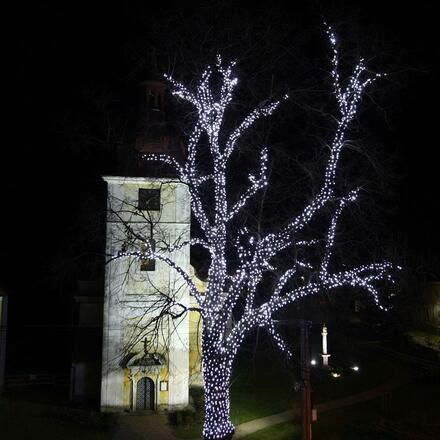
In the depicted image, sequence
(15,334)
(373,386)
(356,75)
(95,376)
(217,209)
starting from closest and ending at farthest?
(356,75)
(217,209)
(95,376)
(373,386)
(15,334)

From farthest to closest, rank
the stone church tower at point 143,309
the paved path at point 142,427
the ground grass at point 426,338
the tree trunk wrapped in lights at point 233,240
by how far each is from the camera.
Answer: the ground grass at point 426,338 < the stone church tower at point 143,309 < the paved path at point 142,427 < the tree trunk wrapped in lights at point 233,240

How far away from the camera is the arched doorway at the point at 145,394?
23.0 meters

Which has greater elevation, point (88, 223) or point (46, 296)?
point (88, 223)

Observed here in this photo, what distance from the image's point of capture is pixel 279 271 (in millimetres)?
17031

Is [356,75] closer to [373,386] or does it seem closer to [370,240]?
[370,240]

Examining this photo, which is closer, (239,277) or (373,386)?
(239,277)

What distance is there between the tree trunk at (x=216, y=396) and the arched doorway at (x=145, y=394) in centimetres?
734

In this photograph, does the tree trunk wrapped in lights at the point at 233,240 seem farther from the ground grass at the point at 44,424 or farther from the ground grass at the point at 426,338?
the ground grass at the point at 426,338

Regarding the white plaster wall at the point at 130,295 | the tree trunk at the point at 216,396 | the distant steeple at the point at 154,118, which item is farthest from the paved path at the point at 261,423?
the distant steeple at the point at 154,118

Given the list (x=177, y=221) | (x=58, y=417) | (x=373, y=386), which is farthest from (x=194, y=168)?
(x=373, y=386)

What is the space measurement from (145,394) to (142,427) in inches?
95.0

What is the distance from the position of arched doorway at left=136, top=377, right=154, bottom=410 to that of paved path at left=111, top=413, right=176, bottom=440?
63cm

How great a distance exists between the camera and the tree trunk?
16.1 meters

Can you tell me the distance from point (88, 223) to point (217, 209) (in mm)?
4851
